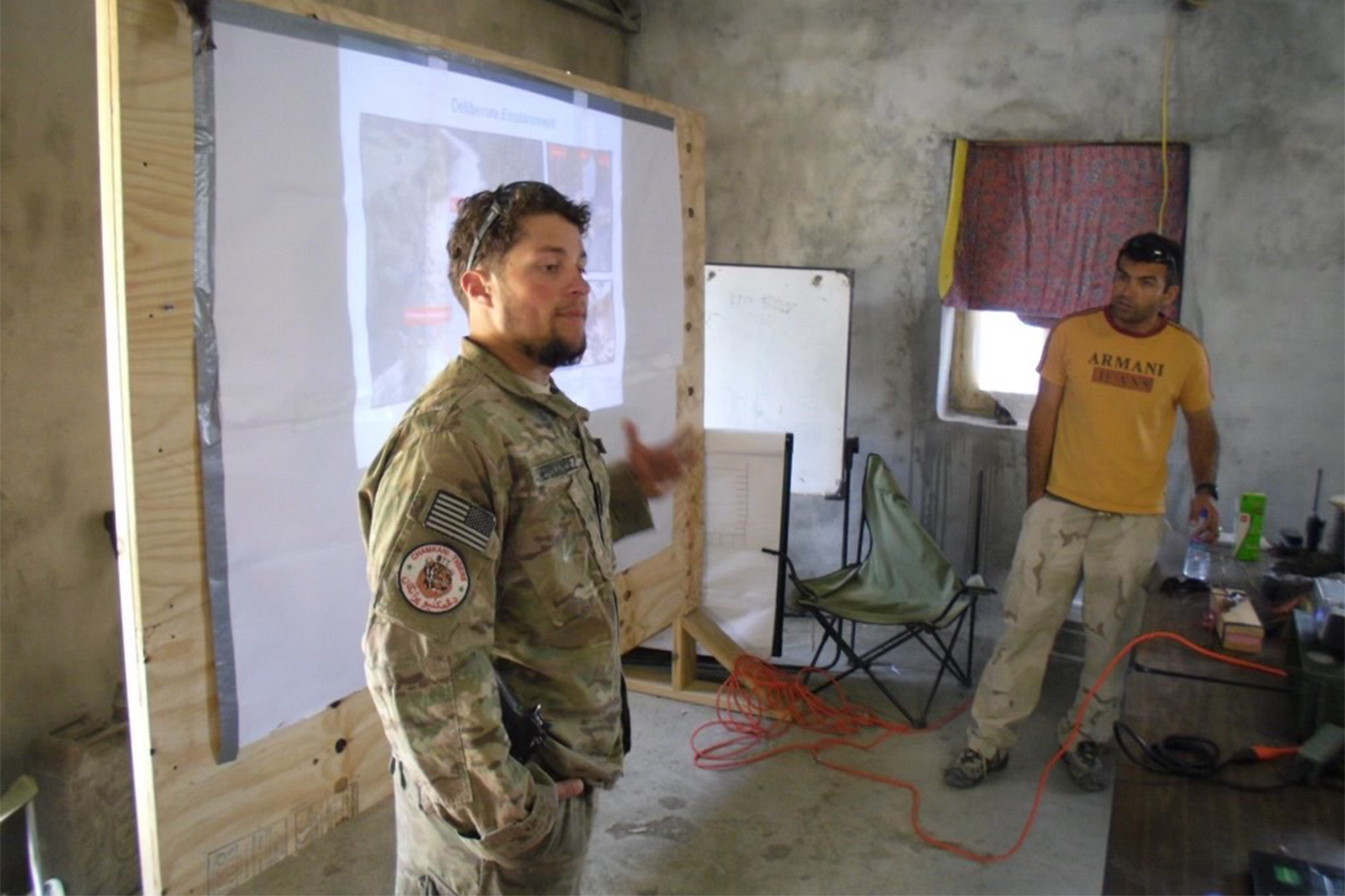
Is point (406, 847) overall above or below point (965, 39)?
below

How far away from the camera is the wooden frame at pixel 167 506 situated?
1498 millimetres

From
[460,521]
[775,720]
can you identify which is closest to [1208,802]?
[460,521]

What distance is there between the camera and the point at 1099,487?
2.86 m

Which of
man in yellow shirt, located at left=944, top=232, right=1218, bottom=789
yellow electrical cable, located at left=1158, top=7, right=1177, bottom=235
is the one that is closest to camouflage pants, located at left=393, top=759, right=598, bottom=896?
man in yellow shirt, located at left=944, top=232, right=1218, bottom=789

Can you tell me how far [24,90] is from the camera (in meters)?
2.16

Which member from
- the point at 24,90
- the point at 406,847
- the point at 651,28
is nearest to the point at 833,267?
the point at 651,28

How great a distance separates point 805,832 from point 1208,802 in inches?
60.7

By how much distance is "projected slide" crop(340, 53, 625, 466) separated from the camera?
192 cm

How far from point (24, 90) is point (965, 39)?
124 inches

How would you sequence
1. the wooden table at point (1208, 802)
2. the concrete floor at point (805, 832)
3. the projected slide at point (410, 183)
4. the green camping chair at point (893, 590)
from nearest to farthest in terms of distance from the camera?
the wooden table at point (1208, 802) < the projected slide at point (410, 183) < the concrete floor at point (805, 832) < the green camping chair at point (893, 590)

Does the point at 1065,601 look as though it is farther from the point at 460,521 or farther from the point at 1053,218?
the point at 460,521

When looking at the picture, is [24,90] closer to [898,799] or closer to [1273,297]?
[898,799]

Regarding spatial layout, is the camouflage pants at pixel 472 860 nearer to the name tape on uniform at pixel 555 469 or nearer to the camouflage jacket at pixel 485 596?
the camouflage jacket at pixel 485 596

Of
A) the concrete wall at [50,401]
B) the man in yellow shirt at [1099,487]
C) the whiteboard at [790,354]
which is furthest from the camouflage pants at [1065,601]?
the concrete wall at [50,401]
